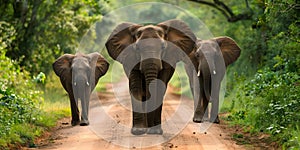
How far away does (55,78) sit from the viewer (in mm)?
27000

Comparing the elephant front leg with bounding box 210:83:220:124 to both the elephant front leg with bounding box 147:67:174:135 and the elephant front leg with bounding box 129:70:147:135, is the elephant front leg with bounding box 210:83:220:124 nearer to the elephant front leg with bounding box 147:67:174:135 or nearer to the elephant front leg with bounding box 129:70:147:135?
the elephant front leg with bounding box 147:67:174:135

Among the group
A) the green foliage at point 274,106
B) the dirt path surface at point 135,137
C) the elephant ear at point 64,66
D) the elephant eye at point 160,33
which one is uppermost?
the elephant eye at point 160,33

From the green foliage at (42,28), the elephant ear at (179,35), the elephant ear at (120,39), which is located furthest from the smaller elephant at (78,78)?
the green foliage at (42,28)

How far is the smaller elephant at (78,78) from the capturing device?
15422 mm

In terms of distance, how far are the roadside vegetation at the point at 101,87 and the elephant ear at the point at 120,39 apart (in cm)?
179

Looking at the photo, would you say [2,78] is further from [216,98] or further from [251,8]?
[251,8]

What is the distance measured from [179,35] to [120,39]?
124 cm

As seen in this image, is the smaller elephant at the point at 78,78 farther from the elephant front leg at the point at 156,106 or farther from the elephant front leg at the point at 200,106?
the elephant front leg at the point at 156,106

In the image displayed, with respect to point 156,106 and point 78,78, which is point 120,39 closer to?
point 156,106

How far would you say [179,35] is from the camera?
43.6ft

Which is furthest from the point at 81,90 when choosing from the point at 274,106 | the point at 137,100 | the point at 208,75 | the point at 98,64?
the point at 274,106

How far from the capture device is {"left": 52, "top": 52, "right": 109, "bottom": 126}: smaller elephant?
50.6 feet

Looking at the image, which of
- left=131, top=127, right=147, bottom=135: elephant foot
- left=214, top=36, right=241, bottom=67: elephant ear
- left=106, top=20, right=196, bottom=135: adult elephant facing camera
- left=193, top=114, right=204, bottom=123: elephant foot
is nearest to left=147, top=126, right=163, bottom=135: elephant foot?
left=106, top=20, right=196, bottom=135: adult elephant facing camera

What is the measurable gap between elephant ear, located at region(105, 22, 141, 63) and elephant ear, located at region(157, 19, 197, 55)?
2.41ft
